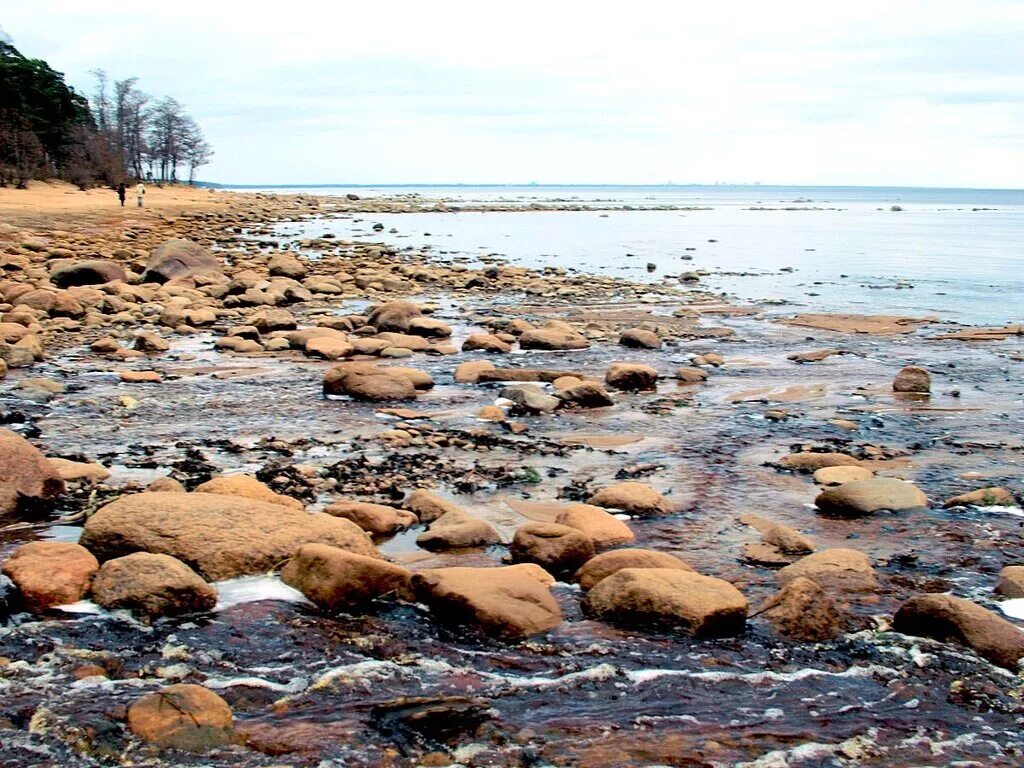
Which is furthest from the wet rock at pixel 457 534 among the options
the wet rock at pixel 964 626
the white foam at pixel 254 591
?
the wet rock at pixel 964 626

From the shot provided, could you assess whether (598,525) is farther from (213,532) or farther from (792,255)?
(792,255)

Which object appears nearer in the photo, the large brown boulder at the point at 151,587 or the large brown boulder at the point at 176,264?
the large brown boulder at the point at 151,587

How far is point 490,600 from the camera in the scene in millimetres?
6727

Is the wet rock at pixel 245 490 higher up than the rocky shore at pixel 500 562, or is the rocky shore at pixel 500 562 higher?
the wet rock at pixel 245 490

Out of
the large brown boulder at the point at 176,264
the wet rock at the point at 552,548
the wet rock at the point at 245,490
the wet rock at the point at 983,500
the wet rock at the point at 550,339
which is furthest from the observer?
the large brown boulder at the point at 176,264

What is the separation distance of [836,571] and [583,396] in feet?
22.0

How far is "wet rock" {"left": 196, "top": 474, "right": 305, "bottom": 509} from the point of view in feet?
28.1

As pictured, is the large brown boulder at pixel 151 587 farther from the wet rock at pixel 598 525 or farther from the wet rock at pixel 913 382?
the wet rock at pixel 913 382

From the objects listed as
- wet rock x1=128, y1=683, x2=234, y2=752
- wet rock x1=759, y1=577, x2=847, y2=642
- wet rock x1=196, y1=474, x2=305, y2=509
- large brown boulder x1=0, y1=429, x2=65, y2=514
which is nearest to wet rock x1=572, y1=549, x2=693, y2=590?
→ wet rock x1=759, y1=577, x2=847, y2=642

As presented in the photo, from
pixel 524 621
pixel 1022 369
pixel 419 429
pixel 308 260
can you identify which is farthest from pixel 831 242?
pixel 524 621

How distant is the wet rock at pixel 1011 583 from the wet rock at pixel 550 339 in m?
12.2

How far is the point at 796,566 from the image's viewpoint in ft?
26.0

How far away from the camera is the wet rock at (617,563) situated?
7461mm

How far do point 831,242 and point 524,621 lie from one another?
6070cm
